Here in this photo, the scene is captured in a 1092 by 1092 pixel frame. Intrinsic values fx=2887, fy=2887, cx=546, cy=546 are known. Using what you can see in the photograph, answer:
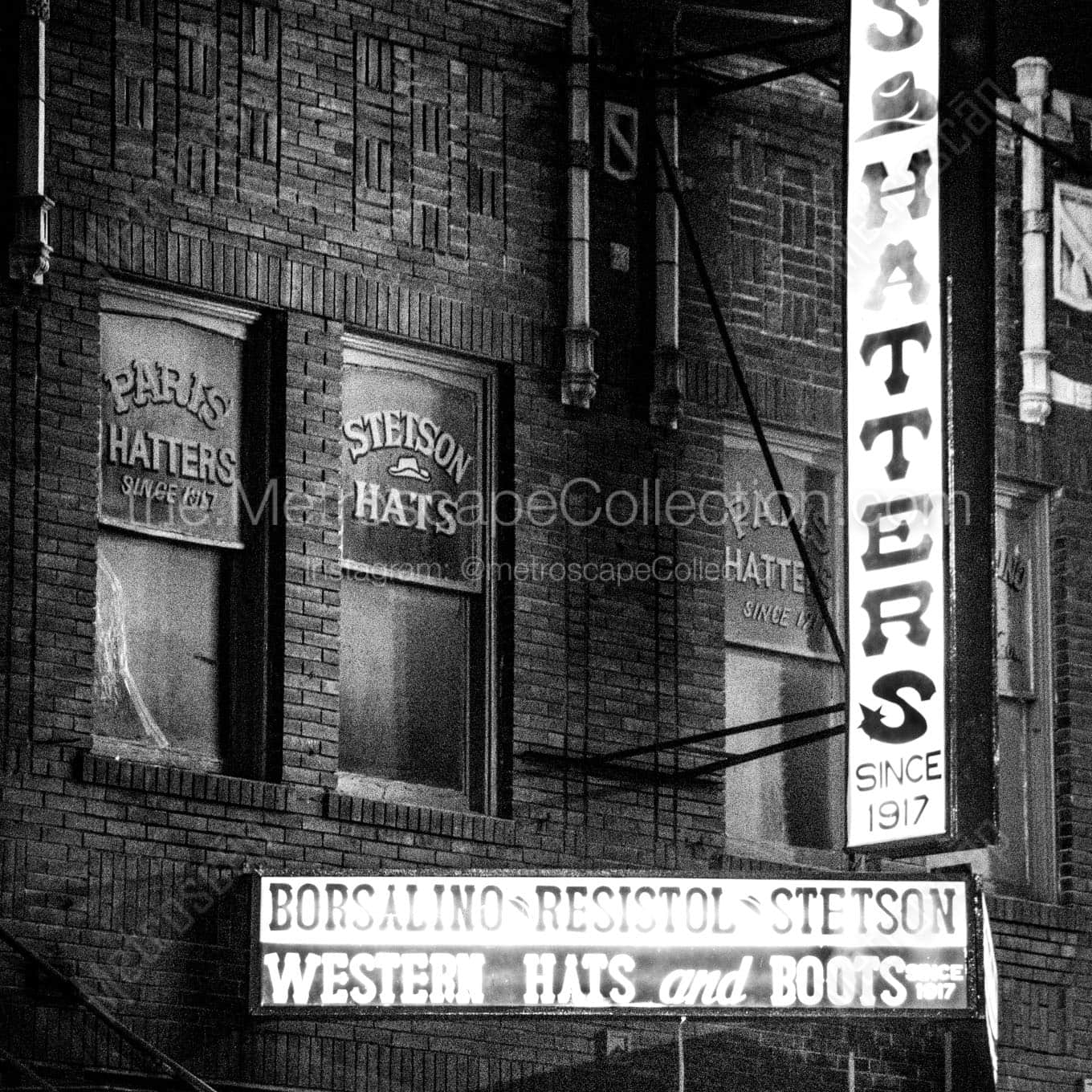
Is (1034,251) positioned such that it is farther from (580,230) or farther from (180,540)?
(180,540)

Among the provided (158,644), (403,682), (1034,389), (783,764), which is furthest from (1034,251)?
(158,644)

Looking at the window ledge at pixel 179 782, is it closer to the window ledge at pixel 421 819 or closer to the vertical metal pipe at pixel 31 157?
the window ledge at pixel 421 819

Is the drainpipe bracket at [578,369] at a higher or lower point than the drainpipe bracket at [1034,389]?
lower

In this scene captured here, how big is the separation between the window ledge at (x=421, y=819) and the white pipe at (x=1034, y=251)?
460cm

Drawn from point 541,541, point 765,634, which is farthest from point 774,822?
point 541,541

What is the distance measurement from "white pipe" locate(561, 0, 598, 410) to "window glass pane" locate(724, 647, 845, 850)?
182 cm

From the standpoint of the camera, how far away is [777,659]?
16516 millimetres

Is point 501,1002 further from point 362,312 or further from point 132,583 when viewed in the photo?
point 362,312

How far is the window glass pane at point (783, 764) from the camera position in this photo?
53.2 feet

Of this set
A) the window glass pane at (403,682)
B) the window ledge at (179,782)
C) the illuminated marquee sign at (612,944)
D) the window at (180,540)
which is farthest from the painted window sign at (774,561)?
the window ledge at (179,782)

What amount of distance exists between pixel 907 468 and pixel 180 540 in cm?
366

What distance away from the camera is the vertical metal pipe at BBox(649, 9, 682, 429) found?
16000 millimetres

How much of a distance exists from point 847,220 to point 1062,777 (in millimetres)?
4389

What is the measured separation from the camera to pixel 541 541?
15500 millimetres
